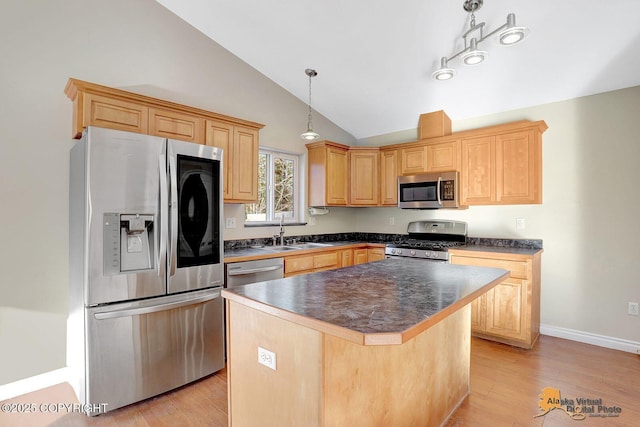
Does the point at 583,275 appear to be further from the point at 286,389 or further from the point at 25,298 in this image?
the point at 25,298

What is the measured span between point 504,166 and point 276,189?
2.70 metres

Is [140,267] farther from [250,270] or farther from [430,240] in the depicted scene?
[430,240]

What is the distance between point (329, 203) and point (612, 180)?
3.02 meters

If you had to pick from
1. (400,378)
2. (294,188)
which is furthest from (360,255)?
(400,378)

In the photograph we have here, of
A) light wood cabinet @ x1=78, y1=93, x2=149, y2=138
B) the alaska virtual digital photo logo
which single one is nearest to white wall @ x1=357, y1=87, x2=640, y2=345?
the alaska virtual digital photo logo

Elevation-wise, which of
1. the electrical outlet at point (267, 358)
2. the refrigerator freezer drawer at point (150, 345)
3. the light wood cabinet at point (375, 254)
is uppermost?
the light wood cabinet at point (375, 254)

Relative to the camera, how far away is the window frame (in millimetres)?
4113

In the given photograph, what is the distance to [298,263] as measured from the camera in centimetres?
351

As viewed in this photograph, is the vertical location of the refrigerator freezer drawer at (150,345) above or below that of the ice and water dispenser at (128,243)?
below

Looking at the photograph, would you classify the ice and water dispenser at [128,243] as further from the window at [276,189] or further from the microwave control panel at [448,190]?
the microwave control panel at [448,190]

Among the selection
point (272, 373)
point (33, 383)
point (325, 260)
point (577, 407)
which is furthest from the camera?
point (325, 260)

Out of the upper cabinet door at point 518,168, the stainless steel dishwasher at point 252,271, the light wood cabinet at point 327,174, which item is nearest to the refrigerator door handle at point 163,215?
the stainless steel dishwasher at point 252,271

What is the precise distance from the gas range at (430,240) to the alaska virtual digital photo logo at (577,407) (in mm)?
1544

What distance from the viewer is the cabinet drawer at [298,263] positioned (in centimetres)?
339
